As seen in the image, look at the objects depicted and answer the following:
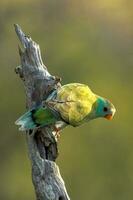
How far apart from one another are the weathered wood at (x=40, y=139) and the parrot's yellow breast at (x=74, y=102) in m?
0.07

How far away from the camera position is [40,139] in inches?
172

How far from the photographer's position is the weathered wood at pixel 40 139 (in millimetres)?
4227

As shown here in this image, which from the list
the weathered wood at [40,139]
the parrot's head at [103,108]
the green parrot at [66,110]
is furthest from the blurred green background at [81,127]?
the weathered wood at [40,139]

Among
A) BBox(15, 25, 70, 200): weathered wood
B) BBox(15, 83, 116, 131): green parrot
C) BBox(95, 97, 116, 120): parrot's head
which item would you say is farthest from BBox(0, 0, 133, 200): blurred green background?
BBox(15, 25, 70, 200): weathered wood

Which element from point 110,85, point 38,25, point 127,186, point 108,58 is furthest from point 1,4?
point 127,186

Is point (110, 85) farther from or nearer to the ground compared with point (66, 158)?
farther from the ground

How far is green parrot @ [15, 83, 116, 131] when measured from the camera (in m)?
4.39

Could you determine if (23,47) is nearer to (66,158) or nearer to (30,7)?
(66,158)

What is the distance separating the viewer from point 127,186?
9.59m

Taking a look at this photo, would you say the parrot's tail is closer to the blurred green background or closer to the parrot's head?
the parrot's head

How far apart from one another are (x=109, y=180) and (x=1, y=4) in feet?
11.5

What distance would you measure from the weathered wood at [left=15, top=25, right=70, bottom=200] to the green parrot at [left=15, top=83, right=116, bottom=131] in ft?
0.14

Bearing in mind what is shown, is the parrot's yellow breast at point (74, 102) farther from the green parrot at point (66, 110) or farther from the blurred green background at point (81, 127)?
the blurred green background at point (81, 127)

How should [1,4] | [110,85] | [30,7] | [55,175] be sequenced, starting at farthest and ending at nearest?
[30,7] < [1,4] < [110,85] < [55,175]
